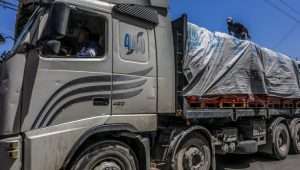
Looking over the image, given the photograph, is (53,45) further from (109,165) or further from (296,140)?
(296,140)

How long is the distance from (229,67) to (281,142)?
358 cm

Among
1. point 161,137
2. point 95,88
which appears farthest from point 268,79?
point 95,88

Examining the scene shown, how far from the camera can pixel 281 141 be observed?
9344 millimetres

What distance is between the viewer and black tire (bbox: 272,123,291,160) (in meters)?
8.88

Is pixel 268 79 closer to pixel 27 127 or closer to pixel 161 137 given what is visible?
pixel 161 137

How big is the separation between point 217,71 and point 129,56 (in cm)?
232

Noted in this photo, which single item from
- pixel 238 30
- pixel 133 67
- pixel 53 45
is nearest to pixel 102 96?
pixel 133 67

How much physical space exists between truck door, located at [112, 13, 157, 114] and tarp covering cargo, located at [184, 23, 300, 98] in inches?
34.4

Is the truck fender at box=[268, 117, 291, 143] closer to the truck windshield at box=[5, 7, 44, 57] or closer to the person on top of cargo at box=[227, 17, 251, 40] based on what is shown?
the person on top of cargo at box=[227, 17, 251, 40]

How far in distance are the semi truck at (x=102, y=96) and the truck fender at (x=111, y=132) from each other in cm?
1

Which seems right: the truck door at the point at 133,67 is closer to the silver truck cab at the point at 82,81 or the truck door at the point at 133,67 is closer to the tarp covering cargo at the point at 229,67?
the silver truck cab at the point at 82,81

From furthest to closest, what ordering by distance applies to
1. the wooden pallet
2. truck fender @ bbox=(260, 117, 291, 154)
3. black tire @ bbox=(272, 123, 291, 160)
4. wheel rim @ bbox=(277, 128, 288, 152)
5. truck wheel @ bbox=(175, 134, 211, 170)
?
1. wheel rim @ bbox=(277, 128, 288, 152)
2. black tire @ bbox=(272, 123, 291, 160)
3. truck fender @ bbox=(260, 117, 291, 154)
4. the wooden pallet
5. truck wheel @ bbox=(175, 134, 211, 170)

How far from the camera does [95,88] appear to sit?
483 cm

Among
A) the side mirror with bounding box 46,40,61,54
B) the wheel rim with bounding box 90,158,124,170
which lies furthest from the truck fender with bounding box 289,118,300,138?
the side mirror with bounding box 46,40,61,54
